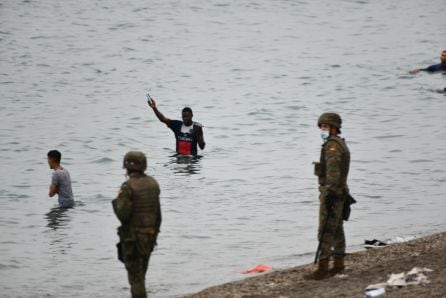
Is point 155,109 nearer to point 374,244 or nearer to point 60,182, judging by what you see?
point 60,182

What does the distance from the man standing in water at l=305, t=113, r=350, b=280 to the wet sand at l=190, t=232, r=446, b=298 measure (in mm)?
529

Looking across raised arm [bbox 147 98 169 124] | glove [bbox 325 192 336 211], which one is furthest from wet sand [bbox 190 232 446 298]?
raised arm [bbox 147 98 169 124]

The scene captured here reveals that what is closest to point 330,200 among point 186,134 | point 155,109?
point 155,109

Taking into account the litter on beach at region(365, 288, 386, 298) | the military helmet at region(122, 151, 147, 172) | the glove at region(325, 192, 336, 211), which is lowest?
the litter on beach at region(365, 288, 386, 298)

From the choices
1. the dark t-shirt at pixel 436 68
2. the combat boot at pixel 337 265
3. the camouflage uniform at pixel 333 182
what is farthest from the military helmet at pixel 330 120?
the dark t-shirt at pixel 436 68

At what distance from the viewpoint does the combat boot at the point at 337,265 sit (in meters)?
12.9

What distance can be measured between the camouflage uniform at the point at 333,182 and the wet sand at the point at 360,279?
21.4 inches

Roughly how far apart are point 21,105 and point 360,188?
15841 millimetres

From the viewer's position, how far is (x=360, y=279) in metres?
12.6

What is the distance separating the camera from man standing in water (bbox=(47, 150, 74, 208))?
18.8m

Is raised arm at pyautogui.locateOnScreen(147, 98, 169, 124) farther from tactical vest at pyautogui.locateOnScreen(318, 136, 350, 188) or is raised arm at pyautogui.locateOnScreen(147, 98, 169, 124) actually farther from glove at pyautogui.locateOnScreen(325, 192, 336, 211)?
glove at pyautogui.locateOnScreen(325, 192, 336, 211)

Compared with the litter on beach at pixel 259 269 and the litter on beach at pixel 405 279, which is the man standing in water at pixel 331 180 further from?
the litter on beach at pixel 259 269

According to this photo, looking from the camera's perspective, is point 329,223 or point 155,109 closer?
point 329,223

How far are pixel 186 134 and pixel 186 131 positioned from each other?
0.47 ft
